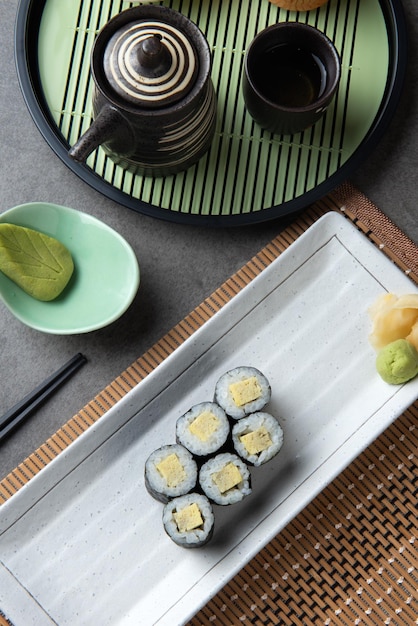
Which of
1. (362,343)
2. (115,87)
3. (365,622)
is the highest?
(115,87)

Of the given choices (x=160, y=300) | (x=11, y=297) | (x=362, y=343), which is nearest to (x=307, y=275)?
(x=362, y=343)

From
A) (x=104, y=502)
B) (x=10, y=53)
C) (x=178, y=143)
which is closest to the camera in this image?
(x=178, y=143)

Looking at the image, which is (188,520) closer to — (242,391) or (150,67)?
(242,391)

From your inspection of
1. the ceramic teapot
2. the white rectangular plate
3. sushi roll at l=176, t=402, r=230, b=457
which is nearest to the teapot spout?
the ceramic teapot

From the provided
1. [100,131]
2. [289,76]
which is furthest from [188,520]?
[289,76]

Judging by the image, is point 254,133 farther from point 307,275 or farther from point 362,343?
point 362,343

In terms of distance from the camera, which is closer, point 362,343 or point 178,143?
point 178,143

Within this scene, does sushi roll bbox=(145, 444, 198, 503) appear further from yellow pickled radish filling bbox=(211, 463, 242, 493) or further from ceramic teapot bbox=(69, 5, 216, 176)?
ceramic teapot bbox=(69, 5, 216, 176)

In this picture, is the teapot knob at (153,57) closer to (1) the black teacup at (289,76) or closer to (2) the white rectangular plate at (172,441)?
(1) the black teacup at (289,76)

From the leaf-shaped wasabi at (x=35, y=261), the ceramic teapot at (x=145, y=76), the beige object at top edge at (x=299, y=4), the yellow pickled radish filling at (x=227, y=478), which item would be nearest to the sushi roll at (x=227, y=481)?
the yellow pickled radish filling at (x=227, y=478)
